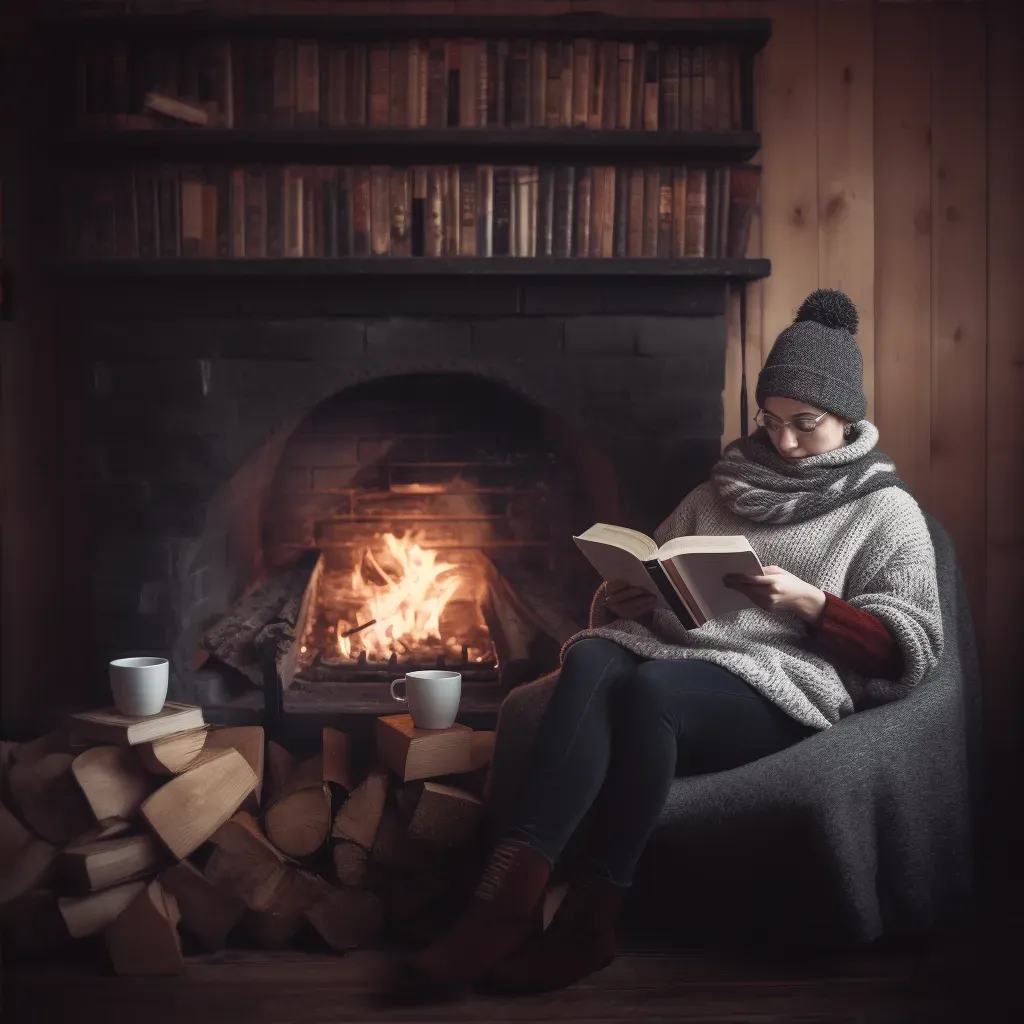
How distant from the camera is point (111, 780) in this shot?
5.49ft

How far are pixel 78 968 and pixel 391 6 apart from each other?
6.24ft

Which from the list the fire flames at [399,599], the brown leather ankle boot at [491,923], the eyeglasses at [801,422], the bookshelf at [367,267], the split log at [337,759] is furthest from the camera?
the fire flames at [399,599]

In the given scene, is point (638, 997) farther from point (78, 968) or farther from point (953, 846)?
point (78, 968)

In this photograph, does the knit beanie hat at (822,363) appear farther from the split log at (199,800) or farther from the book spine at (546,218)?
the split log at (199,800)

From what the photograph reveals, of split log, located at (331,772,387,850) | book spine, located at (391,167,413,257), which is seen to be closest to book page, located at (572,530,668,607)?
split log, located at (331,772,387,850)

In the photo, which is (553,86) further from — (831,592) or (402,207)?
(831,592)

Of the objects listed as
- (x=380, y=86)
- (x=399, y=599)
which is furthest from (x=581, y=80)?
(x=399, y=599)

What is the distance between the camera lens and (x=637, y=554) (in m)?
1.54

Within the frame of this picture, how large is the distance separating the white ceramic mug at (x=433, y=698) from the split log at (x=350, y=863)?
9.1 inches

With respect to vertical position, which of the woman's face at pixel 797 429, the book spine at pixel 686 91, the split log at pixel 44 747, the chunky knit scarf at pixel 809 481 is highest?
the book spine at pixel 686 91

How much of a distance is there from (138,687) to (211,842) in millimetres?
289

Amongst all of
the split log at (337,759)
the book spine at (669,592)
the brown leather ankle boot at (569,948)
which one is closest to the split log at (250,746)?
the split log at (337,759)

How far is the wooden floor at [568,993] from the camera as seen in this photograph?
143 cm

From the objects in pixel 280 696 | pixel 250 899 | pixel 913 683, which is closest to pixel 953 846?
pixel 913 683
